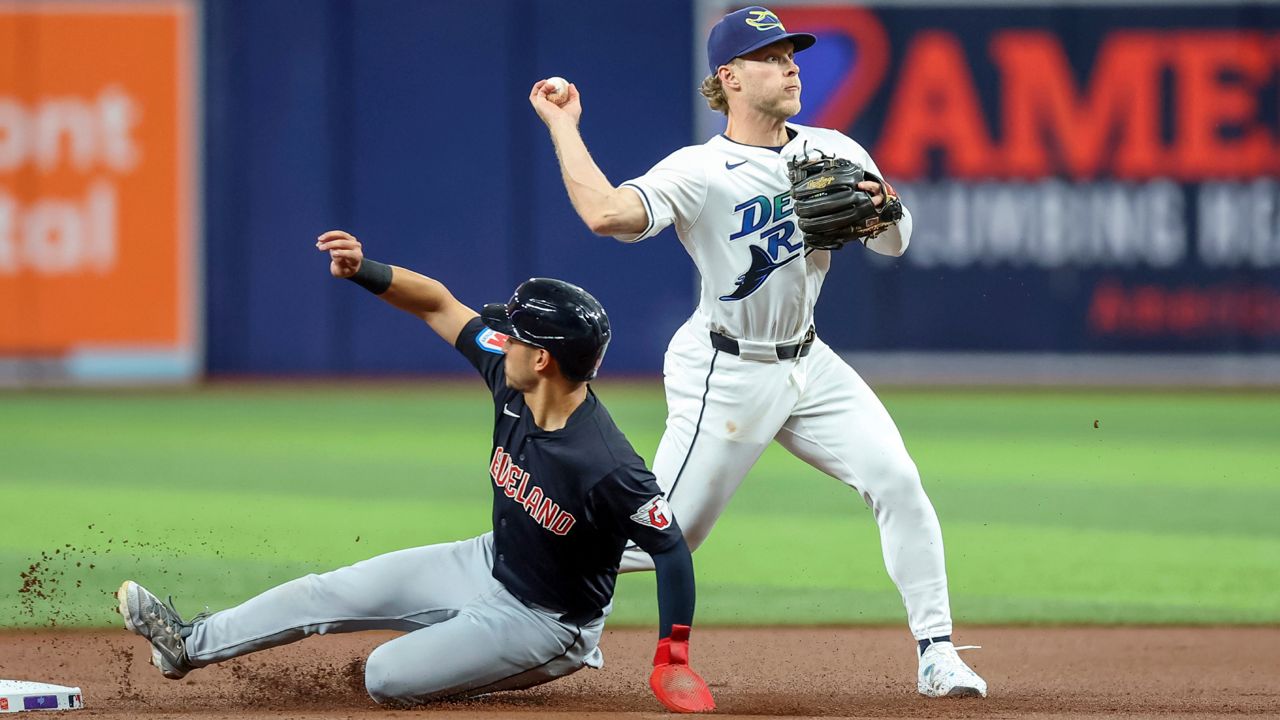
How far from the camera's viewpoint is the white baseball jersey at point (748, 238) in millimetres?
4980

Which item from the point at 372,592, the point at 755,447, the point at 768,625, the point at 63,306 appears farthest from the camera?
the point at 63,306

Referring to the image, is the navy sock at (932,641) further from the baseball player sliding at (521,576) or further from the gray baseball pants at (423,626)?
the gray baseball pants at (423,626)

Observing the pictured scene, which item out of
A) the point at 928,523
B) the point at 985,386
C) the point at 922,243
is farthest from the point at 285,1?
the point at 928,523

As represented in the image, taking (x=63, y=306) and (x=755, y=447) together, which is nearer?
(x=755, y=447)

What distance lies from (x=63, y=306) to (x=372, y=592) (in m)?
12.5

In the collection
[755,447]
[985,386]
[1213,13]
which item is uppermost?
[1213,13]

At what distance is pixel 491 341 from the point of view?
4816 mm

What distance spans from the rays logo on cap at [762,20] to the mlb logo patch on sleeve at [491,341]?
4.16 feet

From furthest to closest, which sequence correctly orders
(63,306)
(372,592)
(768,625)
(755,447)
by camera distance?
(63,306) → (768,625) → (755,447) → (372,592)

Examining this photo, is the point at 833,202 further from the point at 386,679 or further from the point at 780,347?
the point at 386,679

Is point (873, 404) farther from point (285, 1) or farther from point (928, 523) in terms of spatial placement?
point (285, 1)

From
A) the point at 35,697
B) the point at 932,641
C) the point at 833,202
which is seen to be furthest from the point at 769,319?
the point at 35,697

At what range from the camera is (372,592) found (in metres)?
4.68

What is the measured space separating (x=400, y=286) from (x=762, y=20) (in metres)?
1.41
